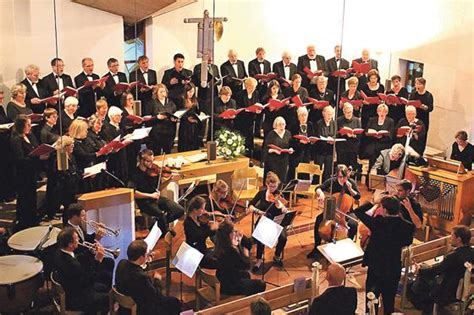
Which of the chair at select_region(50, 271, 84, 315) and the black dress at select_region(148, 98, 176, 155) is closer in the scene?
the chair at select_region(50, 271, 84, 315)

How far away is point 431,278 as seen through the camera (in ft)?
21.1

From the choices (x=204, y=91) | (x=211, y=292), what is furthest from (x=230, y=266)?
(x=204, y=91)

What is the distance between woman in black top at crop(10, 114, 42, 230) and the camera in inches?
293

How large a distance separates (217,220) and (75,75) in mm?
4600

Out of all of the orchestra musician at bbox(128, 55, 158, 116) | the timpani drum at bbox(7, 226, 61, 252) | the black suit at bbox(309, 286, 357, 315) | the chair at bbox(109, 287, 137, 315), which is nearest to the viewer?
the black suit at bbox(309, 286, 357, 315)

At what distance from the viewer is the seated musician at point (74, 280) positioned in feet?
18.4

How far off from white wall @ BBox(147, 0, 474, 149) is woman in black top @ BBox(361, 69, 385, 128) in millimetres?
1306

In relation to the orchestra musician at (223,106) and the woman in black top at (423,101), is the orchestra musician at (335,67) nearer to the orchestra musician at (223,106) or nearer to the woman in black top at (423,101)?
the woman in black top at (423,101)

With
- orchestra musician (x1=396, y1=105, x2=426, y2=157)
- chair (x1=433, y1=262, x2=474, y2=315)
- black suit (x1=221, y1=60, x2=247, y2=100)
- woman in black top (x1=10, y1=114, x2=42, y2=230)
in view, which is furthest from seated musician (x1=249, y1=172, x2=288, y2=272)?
black suit (x1=221, y1=60, x2=247, y2=100)

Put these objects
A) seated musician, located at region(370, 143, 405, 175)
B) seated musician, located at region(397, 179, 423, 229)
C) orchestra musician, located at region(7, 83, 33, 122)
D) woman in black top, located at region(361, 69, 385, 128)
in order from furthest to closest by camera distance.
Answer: woman in black top, located at region(361, 69, 385, 128), seated musician, located at region(370, 143, 405, 175), orchestra musician, located at region(7, 83, 33, 122), seated musician, located at region(397, 179, 423, 229)

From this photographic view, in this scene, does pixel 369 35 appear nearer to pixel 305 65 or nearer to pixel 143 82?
pixel 305 65

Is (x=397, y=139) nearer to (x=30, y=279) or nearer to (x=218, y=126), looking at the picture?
(x=218, y=126)

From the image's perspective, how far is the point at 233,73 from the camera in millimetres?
10820

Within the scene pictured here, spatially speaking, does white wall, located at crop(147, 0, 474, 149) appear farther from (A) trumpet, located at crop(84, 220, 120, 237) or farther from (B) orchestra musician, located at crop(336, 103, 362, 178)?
(A) trumpet, located at crop(84, 220, 120, 237)
